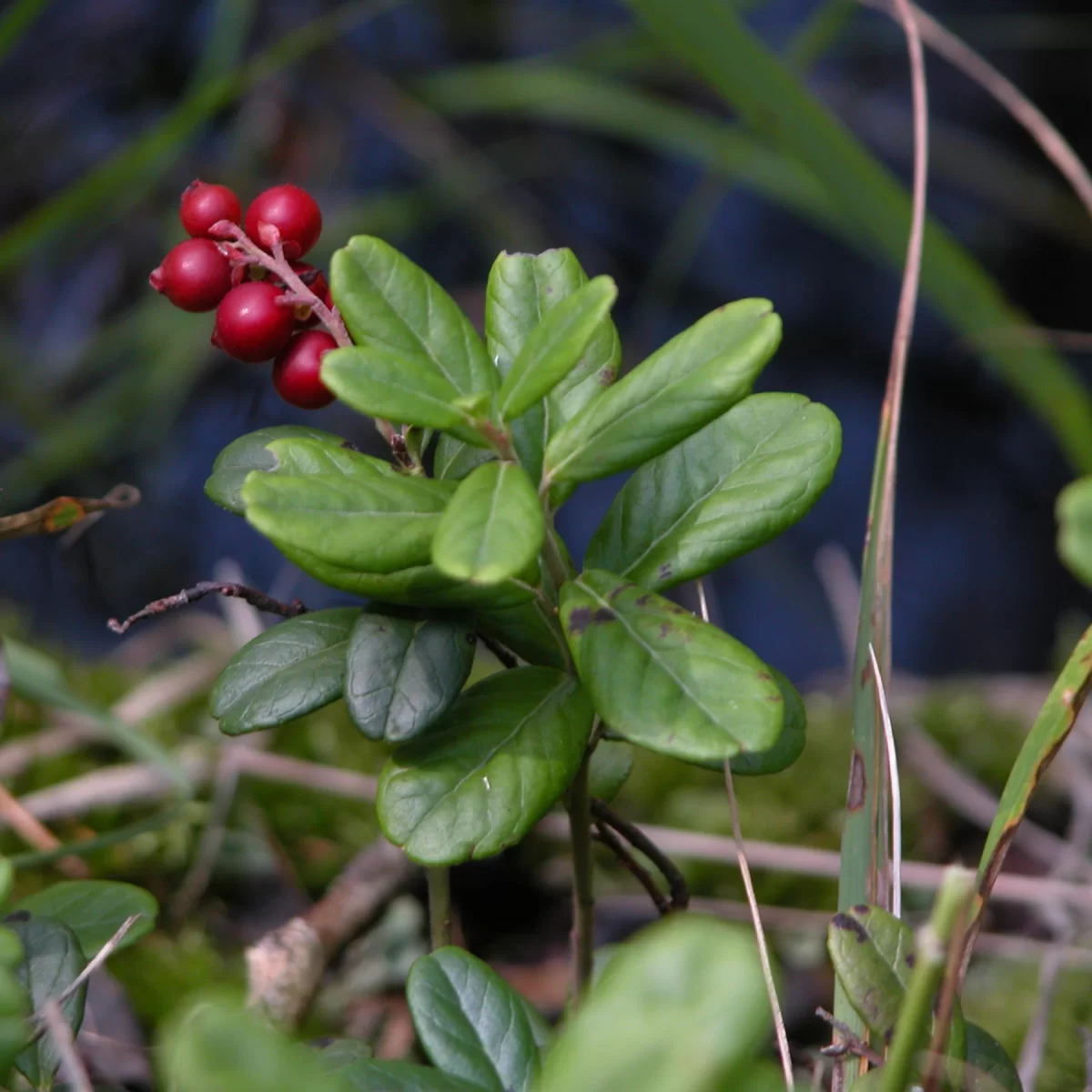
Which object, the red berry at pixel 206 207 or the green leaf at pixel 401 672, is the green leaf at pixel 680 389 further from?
the red berry at pixel 206 207

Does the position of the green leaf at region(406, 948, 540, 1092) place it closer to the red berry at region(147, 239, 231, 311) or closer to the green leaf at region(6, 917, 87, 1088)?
the green leaf at region(6, 917, 87, 1088)

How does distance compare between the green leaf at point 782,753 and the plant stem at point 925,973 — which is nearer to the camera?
the plant stem at point 925,973

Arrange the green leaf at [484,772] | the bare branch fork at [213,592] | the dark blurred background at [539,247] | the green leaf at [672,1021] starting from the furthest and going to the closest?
1. the dark blurred background at [539,247]
2. the bare branch fork at [213,592]
3. the green leaf at [484,772]
4. the green leaf at [672,1021]

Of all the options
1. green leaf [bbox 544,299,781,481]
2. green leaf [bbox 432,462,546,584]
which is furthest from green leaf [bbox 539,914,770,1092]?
green leaf [bbox 544,299,781,481]

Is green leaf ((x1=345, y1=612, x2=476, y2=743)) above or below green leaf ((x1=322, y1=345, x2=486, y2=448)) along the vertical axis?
below

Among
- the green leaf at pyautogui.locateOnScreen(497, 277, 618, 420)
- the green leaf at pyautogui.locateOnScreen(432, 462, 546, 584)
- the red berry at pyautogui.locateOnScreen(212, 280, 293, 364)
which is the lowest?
the green leaf at pyautogui.locateOnScreen(432, 462, 546, 584)

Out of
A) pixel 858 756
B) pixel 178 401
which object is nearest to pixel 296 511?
pixel 858 756

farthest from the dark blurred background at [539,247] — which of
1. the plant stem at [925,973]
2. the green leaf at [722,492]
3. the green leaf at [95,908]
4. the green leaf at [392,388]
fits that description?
the plant stem at [925,973]
